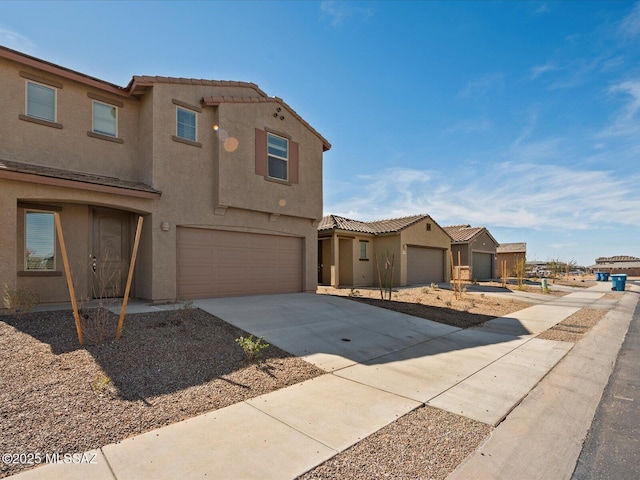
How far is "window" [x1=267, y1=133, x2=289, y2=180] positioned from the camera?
13.2m

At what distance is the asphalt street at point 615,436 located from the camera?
133 inches

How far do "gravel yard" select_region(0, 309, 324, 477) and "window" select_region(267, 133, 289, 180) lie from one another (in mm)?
7432

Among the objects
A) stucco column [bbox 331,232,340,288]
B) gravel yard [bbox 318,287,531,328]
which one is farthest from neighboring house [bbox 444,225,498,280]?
gravel yard [bbox 318,287,531,328]

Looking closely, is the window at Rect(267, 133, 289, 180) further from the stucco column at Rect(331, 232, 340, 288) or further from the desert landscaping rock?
the desert landscaping rock

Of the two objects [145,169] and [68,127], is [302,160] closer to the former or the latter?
[145,169]

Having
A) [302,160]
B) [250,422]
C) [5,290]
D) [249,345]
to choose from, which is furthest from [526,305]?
[5,290]

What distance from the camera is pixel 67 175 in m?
8.80

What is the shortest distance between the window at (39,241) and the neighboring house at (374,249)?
40.5 ft

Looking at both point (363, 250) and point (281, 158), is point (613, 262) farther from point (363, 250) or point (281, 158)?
point (281, 158)

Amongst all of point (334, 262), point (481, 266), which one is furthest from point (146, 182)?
point (481, 266)

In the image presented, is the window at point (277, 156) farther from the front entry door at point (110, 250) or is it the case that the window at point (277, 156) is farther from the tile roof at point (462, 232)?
the tile roof at point (462, 232)

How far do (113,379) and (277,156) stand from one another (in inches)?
398

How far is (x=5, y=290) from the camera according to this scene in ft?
26.0

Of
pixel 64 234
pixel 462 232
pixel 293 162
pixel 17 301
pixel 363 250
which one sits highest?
pixel 293 162
